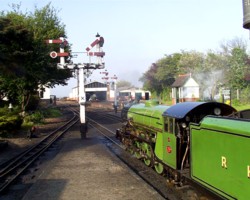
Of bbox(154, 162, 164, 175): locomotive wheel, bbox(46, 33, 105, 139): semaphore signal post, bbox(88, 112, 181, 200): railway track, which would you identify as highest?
bbox(46, 33, 105, 139): semaphore signal post

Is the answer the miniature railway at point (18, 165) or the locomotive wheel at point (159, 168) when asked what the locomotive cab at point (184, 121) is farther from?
the miniature railway at point (18, 165)

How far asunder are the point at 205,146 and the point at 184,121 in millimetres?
1875

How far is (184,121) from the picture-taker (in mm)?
9352

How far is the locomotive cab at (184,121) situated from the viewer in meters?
9.26

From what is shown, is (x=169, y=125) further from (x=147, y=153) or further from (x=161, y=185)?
(x=147, y=153)

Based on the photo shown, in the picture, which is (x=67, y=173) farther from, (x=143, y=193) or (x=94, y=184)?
(x=143, y=193)

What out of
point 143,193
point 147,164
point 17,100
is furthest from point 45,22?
point 143,193

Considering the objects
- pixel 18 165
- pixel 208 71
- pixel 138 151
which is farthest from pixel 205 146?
pixel 208 71

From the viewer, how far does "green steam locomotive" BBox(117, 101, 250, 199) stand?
6145 mm

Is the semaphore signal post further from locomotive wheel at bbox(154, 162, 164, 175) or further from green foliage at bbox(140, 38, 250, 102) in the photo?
green foliage at bbox(140, 38, 250, 102)

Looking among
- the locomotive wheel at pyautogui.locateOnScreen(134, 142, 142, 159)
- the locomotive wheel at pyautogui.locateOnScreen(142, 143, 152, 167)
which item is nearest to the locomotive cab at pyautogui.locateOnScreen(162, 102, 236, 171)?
the locomotive wheel at pyautogui.locateOnScreen(142, 143, 152, 167)

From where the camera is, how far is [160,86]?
84.9 metres

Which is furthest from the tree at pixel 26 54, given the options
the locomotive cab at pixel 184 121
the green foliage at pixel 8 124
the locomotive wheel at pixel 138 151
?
the locomotive cab at pixel 184 121

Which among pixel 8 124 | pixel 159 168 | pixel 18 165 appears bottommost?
pixel 18 165
